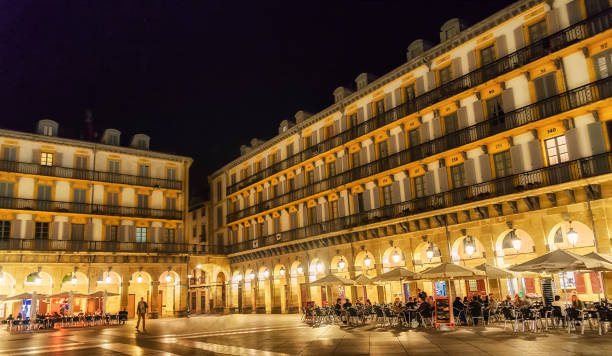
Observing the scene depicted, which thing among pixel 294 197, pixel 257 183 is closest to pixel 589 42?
pixel 294 197

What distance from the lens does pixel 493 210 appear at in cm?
2377

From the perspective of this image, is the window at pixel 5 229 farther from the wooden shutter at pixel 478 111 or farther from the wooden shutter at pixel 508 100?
the wooden shutter at pixel 508 100

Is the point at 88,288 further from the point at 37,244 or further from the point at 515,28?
the point at 515,28

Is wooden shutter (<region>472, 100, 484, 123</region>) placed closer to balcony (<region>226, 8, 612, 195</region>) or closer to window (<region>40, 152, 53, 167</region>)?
balcony (<region>226, 8, 612, 195</region>)

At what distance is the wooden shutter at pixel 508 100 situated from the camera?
23925 millimetres

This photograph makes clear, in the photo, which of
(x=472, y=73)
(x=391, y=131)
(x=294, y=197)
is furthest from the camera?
(x=294, y=197)

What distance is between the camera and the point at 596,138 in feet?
66.4

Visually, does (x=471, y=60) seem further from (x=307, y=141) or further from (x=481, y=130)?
(x=307, y=141)

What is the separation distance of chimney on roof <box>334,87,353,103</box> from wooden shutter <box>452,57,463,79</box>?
9976 millimetres

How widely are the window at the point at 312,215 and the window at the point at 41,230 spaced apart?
20.3 meters

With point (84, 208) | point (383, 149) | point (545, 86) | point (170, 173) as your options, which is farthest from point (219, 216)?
point (545, 86)

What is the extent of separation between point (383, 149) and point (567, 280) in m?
13.2

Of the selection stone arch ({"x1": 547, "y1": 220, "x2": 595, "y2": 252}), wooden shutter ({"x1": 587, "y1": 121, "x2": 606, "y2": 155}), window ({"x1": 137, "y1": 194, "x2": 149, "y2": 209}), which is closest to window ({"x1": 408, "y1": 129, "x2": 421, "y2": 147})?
stone arch ({"x1": 547, "y1": 220, "x2": 595, "y2": 252})

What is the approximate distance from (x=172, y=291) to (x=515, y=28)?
111ft
